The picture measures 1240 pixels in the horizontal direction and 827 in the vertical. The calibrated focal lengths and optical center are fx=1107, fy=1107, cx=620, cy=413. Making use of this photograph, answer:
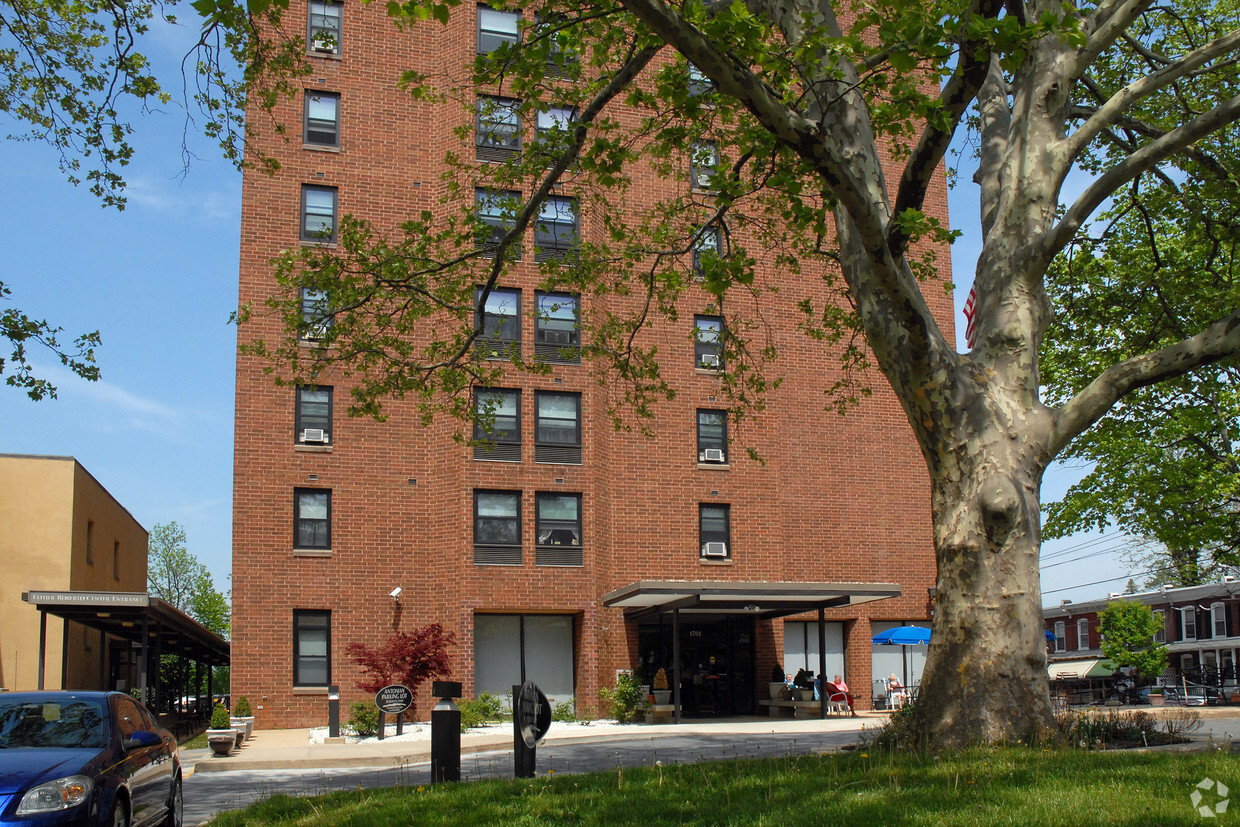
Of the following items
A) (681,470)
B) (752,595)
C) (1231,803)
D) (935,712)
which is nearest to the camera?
(1231,803)

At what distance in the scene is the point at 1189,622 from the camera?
166 ft

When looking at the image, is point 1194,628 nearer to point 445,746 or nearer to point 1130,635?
point 1130,635

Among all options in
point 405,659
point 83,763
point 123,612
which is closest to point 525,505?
point 405,659

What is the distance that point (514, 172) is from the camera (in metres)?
14.9

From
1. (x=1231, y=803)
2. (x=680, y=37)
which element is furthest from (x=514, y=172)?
(x=1231, y=803)

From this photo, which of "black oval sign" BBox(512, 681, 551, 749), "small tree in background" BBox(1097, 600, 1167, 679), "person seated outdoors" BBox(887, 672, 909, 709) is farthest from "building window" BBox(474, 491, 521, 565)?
"small tree in background" BBox(1097, 600, 1167, 679)

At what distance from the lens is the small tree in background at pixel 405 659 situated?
24938 mm

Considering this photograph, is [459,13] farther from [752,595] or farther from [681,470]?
[752,595]

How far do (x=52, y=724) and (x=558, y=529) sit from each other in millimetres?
21460

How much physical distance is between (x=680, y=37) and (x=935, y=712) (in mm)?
6321

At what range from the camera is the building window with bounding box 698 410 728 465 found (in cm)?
3198

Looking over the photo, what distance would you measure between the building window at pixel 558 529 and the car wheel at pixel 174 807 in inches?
756

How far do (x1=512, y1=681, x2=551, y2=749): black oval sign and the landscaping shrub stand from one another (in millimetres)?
14934

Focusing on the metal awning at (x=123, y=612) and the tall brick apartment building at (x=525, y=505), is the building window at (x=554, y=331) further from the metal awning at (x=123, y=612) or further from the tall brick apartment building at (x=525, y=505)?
the metal awning at (x=123, y=612)
